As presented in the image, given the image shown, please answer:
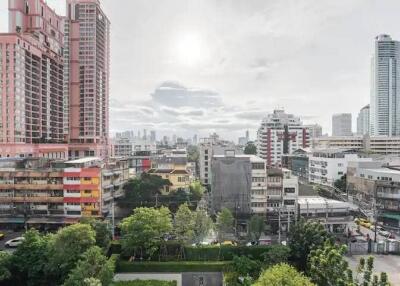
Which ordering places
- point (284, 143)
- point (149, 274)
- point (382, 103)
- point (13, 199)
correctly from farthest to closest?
1. point (382, 103)
2. point (284, 143)
3. point (13, 199)
4. point (149, 274)

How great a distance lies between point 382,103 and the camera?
377ft

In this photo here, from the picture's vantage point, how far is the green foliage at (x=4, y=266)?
2238 centimetres

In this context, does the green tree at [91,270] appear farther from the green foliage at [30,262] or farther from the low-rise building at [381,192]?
the low-rise building at [381,192]

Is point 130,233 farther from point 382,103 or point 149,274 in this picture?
point 382,103

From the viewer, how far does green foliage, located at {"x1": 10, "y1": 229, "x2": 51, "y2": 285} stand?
23281 mm

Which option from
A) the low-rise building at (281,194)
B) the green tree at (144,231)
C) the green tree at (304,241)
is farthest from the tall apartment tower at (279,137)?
the green tree at (144,231)

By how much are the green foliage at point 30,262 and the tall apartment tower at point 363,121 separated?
134720 millimetres

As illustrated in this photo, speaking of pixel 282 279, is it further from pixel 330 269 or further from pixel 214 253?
pixel 214 253

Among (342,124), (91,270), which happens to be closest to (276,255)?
(91,270)


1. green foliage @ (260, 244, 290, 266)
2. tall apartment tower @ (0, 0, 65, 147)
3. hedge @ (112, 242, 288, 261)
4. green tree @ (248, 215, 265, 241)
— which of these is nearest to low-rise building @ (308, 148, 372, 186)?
green tree @ (248, 215, 265, 241)

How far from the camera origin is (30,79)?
55312 millimetres

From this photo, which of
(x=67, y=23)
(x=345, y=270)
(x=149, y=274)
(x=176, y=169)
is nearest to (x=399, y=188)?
(x=345, y=270)

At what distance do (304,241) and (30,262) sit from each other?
62.2 feet

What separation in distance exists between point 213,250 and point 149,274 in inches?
200
